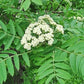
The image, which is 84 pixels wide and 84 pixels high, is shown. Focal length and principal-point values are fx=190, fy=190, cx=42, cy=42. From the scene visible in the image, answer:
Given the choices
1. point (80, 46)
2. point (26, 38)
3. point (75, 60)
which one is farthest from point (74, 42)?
point (26, 38)

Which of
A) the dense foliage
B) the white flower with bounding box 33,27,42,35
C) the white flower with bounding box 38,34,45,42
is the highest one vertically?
the white flower with bounding box 33,27,42,35

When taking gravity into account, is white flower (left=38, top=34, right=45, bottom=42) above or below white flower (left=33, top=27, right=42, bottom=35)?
below

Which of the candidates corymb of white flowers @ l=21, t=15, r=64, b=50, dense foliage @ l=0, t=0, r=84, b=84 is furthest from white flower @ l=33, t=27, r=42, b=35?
dense foliage @ l=0, t=0, r=84, b=84

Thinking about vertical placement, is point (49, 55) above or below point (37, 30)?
below

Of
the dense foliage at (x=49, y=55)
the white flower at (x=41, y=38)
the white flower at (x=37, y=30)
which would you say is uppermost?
the white flower at (x=37, y=30)

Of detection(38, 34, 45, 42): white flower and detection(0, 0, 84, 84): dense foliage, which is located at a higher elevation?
detection(38, 34, 45, 42): white flower

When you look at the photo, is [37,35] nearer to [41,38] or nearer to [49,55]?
[41,38]

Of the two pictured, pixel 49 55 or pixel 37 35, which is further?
pixel 37 35

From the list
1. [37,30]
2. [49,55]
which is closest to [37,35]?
[37,30]

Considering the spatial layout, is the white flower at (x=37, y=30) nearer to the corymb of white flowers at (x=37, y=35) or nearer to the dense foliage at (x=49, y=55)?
the corymb of white flowers at (x=37, y=35)

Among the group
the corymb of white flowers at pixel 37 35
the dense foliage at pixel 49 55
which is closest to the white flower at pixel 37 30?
the corymb of white flowers at pixel 37 35

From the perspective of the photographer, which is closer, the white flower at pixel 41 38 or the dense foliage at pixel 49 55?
the dense foliage at pixel 49 55

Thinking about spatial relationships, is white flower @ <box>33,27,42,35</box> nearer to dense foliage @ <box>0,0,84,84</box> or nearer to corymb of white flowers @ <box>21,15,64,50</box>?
corymb of white flowers @ <box>21,15,64,50</box>

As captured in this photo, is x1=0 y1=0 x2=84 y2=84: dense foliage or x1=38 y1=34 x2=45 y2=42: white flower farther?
x1=38 y1=34 x2=45 y2=42: white flower
